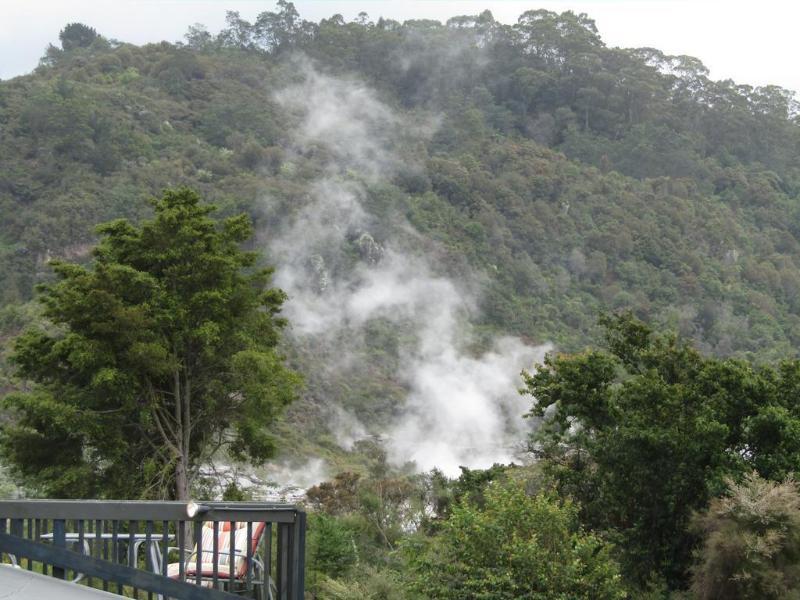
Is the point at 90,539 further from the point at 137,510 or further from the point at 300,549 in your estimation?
the point at 300,549

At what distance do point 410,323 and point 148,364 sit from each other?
23.9 metres

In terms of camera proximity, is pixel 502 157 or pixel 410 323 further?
pixel 502 157

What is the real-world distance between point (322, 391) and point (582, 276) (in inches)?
754

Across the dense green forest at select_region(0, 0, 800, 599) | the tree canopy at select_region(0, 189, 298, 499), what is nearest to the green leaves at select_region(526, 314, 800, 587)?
the dense green forest at select_region(0, 0, 800, 599)

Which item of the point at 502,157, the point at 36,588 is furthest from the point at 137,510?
the point at 502,157

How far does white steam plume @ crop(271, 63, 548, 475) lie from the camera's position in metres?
32.1

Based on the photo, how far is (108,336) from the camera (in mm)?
14625

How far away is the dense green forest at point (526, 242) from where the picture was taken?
1131 cm

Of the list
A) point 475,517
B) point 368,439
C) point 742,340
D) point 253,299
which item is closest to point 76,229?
point 368,439

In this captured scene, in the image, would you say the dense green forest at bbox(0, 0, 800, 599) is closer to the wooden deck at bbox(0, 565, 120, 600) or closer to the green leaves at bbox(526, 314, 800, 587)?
the green leaves at bbox(526, 314, 800, 587)

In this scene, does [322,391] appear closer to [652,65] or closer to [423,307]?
[423,307]

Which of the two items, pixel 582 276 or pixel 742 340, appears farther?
pixel 582 276

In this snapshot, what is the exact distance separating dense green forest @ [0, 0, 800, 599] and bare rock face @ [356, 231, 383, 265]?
0.23 meters

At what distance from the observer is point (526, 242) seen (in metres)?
47.5
